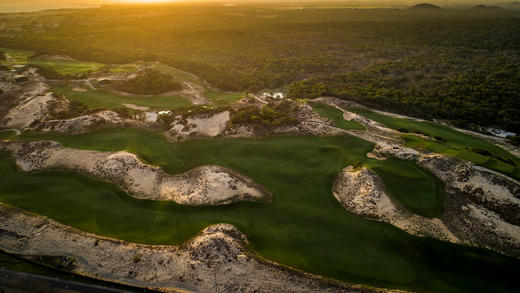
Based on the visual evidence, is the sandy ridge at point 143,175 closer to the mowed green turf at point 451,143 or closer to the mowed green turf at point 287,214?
the mowed green turf at point 287,214

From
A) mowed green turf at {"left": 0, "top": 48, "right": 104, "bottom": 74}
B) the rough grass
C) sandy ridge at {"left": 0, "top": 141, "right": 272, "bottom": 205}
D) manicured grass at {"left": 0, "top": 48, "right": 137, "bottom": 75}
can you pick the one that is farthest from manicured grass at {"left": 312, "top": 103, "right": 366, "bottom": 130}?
mowed green turf at {"left": 0, "top": 48, "right": 104, "bottom": 74}

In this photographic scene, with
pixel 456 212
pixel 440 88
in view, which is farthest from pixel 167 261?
pixel 440 88

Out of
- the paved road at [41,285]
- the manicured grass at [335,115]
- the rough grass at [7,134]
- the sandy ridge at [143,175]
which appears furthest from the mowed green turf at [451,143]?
the rough grass at [7,134]

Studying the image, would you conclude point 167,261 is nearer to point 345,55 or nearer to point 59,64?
point 59,64

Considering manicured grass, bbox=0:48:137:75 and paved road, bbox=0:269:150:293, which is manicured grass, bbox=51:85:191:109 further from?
paved road, bbox=0:269:150:293

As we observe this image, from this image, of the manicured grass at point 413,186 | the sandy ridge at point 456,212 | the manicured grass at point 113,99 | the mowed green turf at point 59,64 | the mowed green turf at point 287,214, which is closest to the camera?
the mowed green turf at point 287,214
